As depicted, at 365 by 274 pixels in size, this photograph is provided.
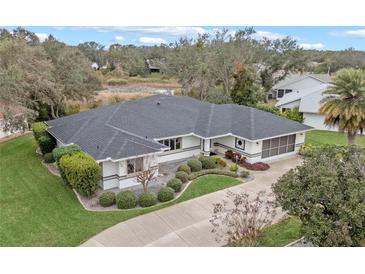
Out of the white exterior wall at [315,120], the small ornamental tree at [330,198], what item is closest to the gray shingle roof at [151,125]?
the small ornamental tree at [330,198]

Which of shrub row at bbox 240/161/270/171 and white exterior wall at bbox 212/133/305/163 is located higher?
white exterior wall at bbox 212/133/305/163

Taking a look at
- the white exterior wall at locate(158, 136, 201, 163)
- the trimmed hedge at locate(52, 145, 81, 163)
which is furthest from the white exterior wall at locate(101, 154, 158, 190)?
the white exterior wall at locate(158, 136, 201, 163)

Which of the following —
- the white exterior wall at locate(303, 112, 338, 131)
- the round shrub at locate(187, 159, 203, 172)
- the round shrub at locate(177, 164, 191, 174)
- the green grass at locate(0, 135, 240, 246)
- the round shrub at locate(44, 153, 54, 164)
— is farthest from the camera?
the white exterior wall at locate(303, 112, 338, 131)

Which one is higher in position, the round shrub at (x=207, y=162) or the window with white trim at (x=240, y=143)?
the window with white trim at (x=240, y=143)

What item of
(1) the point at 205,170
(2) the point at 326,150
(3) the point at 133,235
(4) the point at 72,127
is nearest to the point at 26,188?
(4) the point at 72,127

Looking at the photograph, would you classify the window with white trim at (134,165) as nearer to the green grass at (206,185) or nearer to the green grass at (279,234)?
the green grass at (206,185)

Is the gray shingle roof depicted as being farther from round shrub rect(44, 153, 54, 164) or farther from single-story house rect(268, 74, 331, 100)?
single-story house rect(268, 74, 331, 100)
